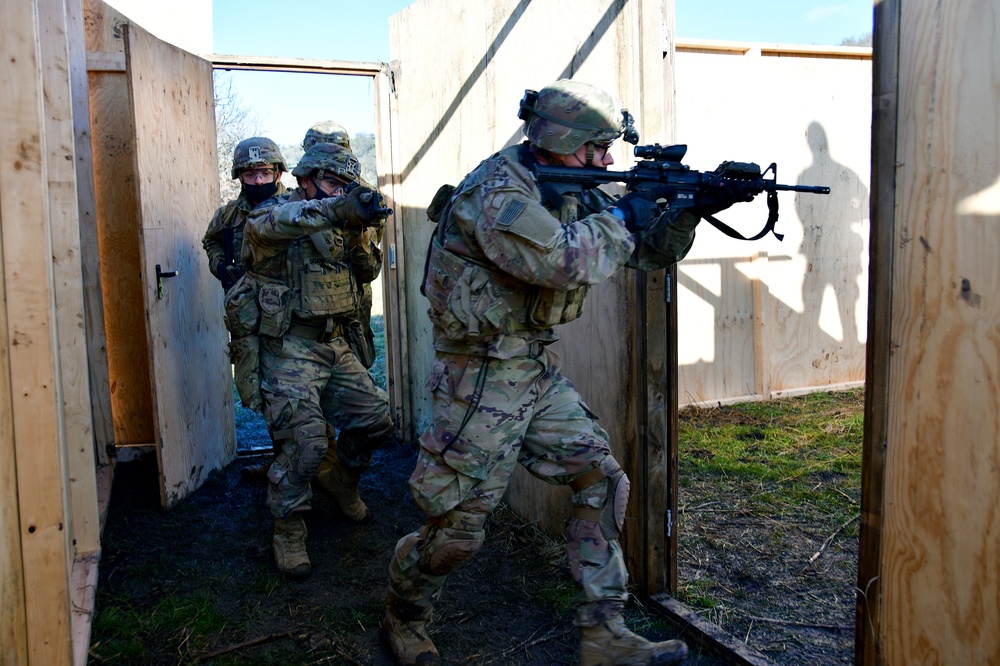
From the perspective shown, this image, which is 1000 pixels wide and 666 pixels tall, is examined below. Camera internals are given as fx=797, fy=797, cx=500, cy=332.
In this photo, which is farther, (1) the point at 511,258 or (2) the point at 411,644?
(2) the point at 411,644

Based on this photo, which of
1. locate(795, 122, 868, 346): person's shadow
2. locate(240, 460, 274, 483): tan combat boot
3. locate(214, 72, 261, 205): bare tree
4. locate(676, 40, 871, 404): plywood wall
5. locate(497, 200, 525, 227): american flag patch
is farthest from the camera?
locate(214, 72, 261, 205): bare tree

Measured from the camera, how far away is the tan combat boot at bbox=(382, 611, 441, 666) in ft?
10.2

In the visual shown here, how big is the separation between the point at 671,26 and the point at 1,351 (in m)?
2.75

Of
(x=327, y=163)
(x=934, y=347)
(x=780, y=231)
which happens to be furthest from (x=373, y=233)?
(x=780, y=231)

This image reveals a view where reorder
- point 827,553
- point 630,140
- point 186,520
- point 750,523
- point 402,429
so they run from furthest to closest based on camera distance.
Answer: point 402,429
point 186,520
point 750,523
point 827,553
point 630,140

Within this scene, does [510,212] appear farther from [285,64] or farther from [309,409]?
[285,64]

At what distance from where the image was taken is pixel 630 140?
297 centimetres

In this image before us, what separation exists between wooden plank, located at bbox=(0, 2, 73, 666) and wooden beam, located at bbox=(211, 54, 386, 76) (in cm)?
346

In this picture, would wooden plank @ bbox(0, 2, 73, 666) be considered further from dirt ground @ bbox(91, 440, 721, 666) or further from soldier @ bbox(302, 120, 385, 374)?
Answer: soldier @ bbox(302, 120, 385, 374)

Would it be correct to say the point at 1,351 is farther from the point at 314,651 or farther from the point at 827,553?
the point at 827,553

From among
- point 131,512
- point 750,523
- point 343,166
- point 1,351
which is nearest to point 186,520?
point 131,512

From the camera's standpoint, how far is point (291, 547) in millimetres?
4047

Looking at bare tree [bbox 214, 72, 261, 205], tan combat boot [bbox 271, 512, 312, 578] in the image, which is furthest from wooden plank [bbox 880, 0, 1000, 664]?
bare tree [bbox 214, 72, 261, 205]

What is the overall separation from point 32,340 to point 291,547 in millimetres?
2047
